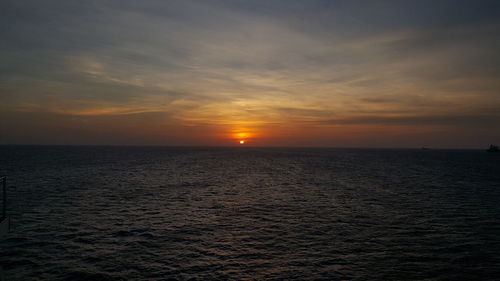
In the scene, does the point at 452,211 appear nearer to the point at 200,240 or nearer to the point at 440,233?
the point at 440,233

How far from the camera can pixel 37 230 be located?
26.5 meters

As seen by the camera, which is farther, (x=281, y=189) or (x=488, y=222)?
(x=281, y=189)

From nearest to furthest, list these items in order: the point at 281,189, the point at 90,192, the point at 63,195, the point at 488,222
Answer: the point at 488,222 < the point at 63,195 < the point at 90,192 < the point at 281,189

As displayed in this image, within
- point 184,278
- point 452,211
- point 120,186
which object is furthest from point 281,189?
point 184,278

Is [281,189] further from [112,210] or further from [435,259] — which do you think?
[435,259]

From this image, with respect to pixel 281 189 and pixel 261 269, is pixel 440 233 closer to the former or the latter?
pixel 261 269

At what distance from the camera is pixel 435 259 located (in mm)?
20188

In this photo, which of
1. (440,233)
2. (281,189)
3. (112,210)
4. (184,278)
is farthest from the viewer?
(281,189)

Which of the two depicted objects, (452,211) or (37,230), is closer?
(37,230)

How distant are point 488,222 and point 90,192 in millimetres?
53091

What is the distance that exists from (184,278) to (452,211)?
3342 cm

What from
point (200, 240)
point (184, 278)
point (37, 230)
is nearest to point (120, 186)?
point (37, 230)

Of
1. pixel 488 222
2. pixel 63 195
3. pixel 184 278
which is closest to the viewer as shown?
pixel 184 278

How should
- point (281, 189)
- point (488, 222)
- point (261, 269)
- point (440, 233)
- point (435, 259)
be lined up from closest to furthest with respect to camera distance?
point (261, 269) < point (435, 259) < point (440, 233) < point (488, 222) < point (281, 189)
